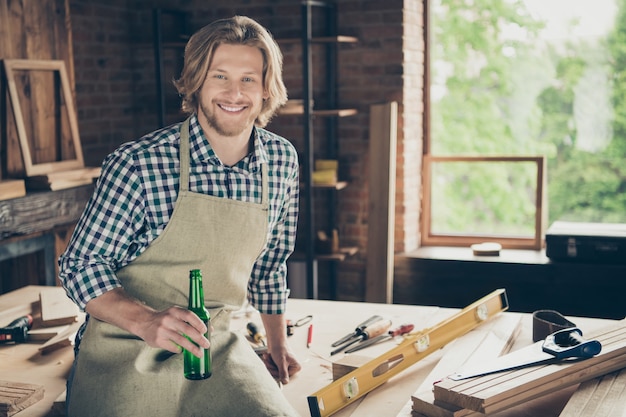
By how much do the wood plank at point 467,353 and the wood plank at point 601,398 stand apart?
22 cm

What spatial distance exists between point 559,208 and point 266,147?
2.99 metres

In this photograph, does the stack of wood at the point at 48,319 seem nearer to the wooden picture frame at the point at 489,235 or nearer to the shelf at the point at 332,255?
the shelf at the point at 332,255

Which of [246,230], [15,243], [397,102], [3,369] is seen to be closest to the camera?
[246,230]

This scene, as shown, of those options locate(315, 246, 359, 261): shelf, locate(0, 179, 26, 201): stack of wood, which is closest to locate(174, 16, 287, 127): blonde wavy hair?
locate(0, 179, 26, 201): stack of wood

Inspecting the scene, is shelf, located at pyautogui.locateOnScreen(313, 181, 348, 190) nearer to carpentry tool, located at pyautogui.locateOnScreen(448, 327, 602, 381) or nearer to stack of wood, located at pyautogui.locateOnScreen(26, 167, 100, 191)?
stack of wood, located at pyautogui.locateOnScreen(26, 167, 100, 191)

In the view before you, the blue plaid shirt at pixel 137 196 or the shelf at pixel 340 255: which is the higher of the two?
the blue plaid shirt at pixel 137 196

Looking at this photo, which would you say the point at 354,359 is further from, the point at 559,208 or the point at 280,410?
the point at 559,208

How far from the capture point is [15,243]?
393 cm

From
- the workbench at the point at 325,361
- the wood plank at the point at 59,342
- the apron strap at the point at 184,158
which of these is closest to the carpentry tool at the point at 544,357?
the workbench at the point at 325,361

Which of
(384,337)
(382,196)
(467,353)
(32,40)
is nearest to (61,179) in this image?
(32,40)

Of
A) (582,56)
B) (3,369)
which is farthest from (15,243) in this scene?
(582,56)

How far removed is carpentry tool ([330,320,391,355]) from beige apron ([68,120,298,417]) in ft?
1.28

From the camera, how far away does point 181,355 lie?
1952 mm

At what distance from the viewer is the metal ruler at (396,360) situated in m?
1.85
